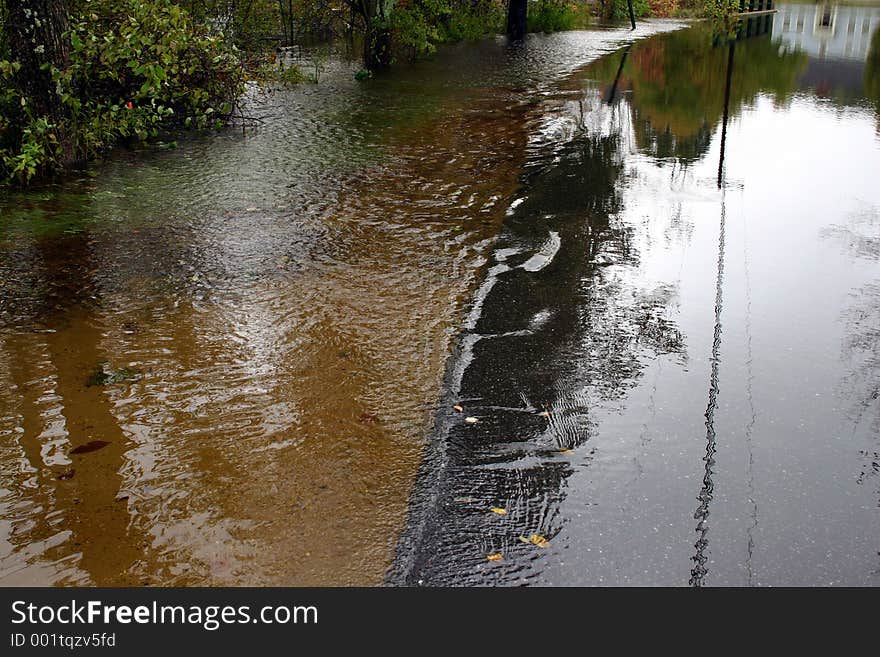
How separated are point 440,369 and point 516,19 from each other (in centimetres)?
2168

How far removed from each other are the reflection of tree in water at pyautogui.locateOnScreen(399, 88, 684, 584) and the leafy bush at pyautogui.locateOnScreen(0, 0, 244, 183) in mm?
4603

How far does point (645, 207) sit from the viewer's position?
855cm

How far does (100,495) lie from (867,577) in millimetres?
3511

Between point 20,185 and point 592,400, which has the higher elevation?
point 20,185

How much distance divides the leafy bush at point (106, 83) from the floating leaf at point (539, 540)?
7285 millimetres

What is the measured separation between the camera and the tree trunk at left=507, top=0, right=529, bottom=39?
24.4 meters

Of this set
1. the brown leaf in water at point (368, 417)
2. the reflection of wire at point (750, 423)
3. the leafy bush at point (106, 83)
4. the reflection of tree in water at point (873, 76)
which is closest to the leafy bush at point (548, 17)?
the reflection of tree in water at point (873, 76)

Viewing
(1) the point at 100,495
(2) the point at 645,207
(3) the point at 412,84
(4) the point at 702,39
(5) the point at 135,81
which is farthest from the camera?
(4) the point at 702,39

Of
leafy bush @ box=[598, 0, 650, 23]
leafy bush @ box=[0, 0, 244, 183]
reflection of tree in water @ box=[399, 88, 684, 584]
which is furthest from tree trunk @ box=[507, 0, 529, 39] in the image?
reflection of tree in water @ box=[399, 88, 684, 584]

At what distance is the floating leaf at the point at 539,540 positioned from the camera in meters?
3.66

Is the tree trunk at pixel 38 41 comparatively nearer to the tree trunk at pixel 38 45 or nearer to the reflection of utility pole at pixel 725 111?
the tree trunk at pixel 38 45

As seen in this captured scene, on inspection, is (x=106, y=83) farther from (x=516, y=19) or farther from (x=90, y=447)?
(x=516, y=19)

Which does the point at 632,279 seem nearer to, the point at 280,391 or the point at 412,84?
the point at 280,391

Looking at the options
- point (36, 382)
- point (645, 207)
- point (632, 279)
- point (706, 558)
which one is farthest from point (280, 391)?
point (645, 207)
